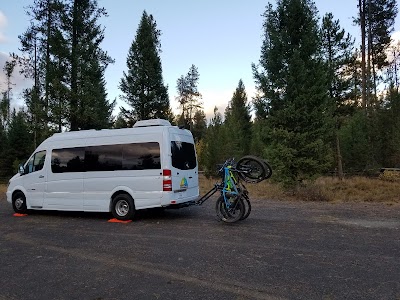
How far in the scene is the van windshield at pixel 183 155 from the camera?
9953 mm

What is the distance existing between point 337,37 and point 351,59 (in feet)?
5.89

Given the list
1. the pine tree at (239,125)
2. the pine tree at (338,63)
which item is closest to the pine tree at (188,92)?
the pine tree at (239,125)

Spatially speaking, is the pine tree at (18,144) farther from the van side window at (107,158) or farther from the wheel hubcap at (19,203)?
the van side window at (107,158)

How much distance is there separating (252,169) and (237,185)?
1.98 feet

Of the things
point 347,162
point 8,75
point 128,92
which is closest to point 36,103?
point 128,92

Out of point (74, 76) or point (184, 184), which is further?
point (74, 76)

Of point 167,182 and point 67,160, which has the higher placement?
point 67,160

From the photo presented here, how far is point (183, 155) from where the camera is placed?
10.4 m

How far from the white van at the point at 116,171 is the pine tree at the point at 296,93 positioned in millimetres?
6882

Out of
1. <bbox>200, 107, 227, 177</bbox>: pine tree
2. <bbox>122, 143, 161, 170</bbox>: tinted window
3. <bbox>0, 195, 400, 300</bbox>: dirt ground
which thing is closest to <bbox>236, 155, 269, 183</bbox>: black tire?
<bbox>0, 195, 400, 300</bbox>: dirt ground

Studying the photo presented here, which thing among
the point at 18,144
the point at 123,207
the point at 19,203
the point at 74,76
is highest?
the point at 74,76

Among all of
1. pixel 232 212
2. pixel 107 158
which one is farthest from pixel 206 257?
pixel 107 158

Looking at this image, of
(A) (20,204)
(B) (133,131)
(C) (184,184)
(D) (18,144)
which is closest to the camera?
(C) (184,184)

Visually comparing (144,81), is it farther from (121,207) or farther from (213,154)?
(121,207)
